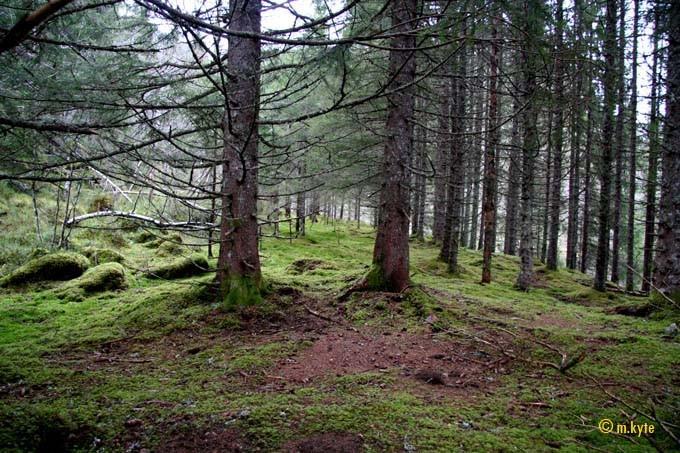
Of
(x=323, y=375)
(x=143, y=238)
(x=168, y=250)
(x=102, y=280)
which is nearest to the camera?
(x=323, y=375)

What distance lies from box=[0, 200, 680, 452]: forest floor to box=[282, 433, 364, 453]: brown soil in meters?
0.01

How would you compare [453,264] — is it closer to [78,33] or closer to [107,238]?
[78,33]

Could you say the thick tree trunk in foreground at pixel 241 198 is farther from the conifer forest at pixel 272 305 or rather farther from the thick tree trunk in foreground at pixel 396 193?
the thick tree trunk in foreground at pixel 396 193

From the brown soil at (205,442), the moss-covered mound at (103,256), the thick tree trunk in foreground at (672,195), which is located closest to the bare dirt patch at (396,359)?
the brown soil at (205,442)

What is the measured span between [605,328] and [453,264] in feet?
19.3

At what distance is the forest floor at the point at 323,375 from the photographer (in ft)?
8.61

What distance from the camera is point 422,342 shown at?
485 centimetres

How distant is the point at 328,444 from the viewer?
99.2 inches

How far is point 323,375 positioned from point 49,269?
723cm

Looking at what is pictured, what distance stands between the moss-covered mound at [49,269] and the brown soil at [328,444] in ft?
25.7

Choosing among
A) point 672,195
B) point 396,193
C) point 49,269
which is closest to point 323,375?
point 396,193

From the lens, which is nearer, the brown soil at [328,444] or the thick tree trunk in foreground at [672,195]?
the brown soil at [328,444]

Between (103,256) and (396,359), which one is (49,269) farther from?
(396,359)

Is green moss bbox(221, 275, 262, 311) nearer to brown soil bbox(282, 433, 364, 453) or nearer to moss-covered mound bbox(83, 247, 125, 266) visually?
brown soil bbox(282, 433, 364, 453)
